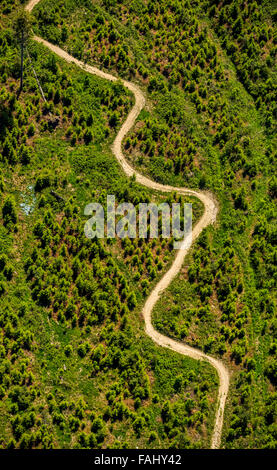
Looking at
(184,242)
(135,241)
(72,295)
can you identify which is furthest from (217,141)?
(72,295)

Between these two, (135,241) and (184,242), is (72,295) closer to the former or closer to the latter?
(135,241)

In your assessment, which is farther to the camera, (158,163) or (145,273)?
(158,163)

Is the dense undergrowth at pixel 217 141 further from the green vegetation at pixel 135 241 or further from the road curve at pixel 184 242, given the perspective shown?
the road curve at pixel 184 242

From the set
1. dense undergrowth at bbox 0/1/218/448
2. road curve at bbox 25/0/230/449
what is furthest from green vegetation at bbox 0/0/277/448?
road curve at bbox 25/0/230/449

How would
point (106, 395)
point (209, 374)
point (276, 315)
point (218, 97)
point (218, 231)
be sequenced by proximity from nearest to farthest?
point (106, 395)
point (209, 374)
point (276, 315)
point (218, 231)
point (218, 97)

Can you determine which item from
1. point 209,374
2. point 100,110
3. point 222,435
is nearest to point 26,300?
point 209,374

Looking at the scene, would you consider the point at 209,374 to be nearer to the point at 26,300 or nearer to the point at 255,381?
the point at 255,381

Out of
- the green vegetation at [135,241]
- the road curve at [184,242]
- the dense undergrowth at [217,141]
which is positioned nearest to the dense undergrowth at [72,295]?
the green vegetation at [135,241]
